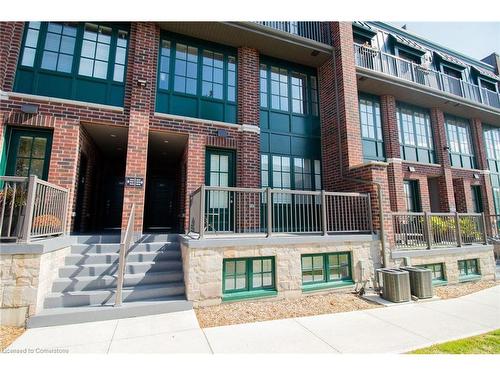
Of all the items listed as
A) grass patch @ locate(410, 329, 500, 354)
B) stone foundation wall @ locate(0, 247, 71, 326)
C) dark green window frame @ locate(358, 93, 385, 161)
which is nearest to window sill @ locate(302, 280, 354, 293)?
grass patch @ locate(410, 329, 500, 354)

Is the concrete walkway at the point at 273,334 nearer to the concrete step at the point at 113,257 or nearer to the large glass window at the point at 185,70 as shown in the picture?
the concrete step at the point at 113,257

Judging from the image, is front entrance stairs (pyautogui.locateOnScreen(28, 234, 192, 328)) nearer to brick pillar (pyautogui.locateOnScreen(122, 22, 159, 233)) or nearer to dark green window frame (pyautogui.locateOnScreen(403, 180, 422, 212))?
brick pillar (pyautogui.locateOnScreen(122, 22, 159, 233))

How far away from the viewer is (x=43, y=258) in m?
3.98

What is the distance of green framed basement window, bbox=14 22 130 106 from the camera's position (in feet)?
19.9

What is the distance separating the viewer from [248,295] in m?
4.91

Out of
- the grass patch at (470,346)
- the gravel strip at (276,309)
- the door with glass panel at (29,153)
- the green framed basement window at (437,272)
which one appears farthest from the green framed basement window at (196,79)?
the green framed basement window at (437,272)

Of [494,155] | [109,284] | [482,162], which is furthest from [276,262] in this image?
[494,155]

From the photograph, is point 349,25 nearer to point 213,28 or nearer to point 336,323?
point 213,28

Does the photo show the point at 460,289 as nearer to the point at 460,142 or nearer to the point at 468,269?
the point at 468,269

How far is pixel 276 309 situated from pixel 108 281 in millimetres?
3110

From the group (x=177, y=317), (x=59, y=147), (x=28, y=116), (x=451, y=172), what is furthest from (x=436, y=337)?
(x=451, y=172)

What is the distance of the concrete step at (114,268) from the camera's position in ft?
15.1

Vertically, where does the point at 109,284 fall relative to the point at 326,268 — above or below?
below

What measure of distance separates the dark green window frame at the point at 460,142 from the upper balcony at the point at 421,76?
106cm
